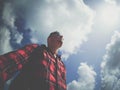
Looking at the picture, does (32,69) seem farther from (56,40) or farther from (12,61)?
(56,40)

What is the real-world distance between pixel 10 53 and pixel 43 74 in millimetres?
793

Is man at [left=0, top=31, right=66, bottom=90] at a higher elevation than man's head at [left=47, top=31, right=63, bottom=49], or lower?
lower

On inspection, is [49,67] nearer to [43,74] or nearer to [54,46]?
[43,74]

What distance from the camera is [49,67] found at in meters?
4.22

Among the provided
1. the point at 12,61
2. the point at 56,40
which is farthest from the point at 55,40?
the point at 12,61

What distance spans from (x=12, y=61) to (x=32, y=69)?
72 cm

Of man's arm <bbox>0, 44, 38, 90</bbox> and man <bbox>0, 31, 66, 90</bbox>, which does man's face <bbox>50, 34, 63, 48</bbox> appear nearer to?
Answer: man <bbox>0, 31, 66, 90</bbox>

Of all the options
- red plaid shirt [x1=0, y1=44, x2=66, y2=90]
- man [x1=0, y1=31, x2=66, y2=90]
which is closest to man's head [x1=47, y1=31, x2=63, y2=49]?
man [x1=0, y1=31, x2=66, y2=90]

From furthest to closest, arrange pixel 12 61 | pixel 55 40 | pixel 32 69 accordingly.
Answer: pixel 55 40 < pixel 32 69 < pixel 12 61

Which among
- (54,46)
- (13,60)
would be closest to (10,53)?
(13,60)

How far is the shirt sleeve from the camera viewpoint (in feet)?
9.73

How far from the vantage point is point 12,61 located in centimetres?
330

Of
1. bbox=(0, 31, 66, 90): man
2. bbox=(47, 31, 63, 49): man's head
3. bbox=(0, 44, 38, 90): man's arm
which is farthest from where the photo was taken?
bbox=(47, 31, 63, 49): man's head

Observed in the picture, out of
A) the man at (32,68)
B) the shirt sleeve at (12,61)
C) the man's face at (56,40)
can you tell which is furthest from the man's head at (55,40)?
the shirt sleeve at (12,61)
